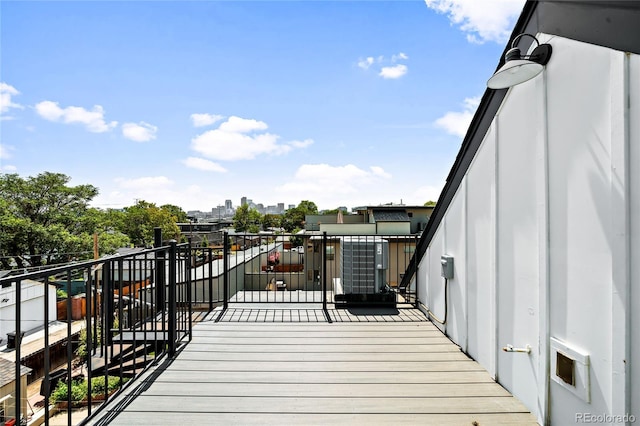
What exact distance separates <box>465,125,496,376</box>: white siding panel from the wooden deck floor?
0.68 feet

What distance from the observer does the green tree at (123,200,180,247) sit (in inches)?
1099

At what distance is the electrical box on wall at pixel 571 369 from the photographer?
4.35 feet

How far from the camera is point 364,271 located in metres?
3.80

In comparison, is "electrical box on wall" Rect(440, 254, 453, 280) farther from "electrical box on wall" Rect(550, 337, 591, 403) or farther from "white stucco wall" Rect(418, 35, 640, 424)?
"electrical box on wall" Rect(550, 337, 591, 403)

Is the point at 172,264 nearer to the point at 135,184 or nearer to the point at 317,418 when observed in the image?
the point at 317,418

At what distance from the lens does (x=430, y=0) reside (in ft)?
10.2

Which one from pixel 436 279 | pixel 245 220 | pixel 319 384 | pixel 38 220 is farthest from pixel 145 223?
pixel 319 384

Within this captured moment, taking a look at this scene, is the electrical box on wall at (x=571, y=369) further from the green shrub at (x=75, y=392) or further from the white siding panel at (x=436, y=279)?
the green shrub at (x=75, y=392)

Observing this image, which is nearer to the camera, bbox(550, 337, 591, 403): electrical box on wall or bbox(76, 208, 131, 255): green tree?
bbox(550, 337, 591, 403): electrical box on wall

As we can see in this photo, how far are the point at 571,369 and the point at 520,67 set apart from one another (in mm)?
1551

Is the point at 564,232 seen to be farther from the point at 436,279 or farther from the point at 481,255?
the point at 436,279

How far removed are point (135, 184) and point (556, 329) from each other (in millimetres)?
51694

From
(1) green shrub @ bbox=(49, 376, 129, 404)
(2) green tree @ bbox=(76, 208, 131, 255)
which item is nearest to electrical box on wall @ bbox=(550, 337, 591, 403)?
(1) green shrub @ bbox=(49, 376, 129, 404)

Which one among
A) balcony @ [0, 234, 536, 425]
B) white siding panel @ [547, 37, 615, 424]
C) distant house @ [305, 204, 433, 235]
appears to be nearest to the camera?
white siding panel @ [547, 37, 615, 424]
